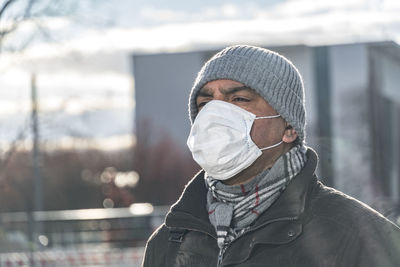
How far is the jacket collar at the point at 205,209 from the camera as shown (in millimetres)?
2936

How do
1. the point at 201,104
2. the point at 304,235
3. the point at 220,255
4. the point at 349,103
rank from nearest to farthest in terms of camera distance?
the point at 304,235 < the point at 220,255 < the point at 201,104 < the point at 349,103

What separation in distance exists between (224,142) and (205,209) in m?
0.25

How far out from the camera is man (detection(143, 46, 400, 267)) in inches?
114

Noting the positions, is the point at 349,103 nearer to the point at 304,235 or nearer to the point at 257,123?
the point at 257,123

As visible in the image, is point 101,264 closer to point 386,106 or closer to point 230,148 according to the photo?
point 386,106

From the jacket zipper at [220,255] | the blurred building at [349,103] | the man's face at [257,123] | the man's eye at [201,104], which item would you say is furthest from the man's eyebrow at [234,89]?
the blurred building at [349,103]

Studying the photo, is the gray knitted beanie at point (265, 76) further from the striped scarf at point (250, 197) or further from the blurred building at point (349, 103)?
the blurred building at point (349, 103)

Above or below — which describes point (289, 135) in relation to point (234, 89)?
below

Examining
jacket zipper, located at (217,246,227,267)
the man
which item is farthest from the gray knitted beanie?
jacket zipper, located at (217,246,227,267)

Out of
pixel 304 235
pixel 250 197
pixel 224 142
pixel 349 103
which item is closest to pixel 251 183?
pixel 250 197

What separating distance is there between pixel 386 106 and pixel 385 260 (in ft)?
62.8

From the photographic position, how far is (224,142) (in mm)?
3166

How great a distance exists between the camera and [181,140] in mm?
55750

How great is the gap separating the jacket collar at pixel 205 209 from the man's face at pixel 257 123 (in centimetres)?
13
